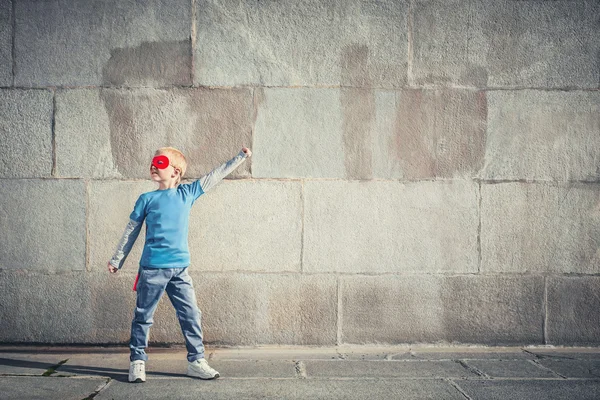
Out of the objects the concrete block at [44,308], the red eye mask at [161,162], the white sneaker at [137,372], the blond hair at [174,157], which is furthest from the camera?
the concrete block at [44,308]

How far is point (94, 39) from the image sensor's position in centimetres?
495

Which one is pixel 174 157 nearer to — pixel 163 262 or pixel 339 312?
pixel 163 262

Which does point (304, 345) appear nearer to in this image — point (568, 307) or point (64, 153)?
point (568, 307)

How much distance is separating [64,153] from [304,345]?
8.74ft

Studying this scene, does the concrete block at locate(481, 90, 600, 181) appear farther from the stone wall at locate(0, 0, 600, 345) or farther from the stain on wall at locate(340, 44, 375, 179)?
the stain on wall at locate(340, 44, 375, 179)

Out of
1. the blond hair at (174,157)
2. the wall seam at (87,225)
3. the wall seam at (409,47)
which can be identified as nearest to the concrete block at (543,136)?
the wall seam at (409,47)

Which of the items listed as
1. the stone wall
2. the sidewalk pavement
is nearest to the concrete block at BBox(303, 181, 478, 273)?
the stone wall

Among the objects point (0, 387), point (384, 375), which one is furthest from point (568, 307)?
point (0, 387)

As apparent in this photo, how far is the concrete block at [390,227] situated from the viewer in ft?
16.4

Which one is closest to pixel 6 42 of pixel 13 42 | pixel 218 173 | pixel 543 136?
pixel 13 42

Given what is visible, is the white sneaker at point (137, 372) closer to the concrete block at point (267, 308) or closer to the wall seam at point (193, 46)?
the concrete block at point (267, 308)

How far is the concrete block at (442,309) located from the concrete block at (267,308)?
0.20m

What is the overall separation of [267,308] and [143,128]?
1898 mm

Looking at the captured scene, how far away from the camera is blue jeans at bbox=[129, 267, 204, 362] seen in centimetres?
412
